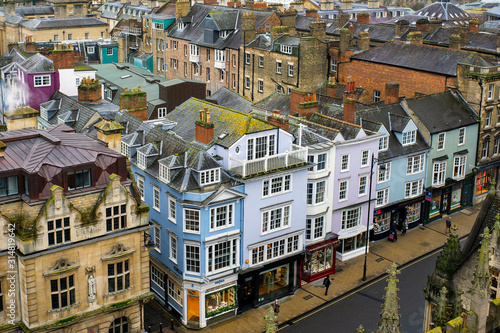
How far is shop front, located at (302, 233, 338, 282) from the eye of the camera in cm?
4272

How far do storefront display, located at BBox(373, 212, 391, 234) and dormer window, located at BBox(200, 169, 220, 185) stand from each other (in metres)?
18.2

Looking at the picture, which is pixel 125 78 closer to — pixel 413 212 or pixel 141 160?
pixel 141 160

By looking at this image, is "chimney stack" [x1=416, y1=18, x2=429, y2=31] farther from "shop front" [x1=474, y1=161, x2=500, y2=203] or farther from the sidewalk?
the sidewalk

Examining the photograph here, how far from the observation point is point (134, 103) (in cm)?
4669

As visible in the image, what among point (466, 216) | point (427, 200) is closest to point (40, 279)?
point (427, 200)

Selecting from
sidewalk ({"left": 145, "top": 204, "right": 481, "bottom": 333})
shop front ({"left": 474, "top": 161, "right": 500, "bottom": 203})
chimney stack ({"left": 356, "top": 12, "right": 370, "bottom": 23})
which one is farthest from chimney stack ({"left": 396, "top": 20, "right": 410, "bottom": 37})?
sidewalk ({"left": 145, "top": 204, "right": 481, "bottom": 333})

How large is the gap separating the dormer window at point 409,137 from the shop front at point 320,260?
11.5 m

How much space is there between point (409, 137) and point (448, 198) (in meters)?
8.75

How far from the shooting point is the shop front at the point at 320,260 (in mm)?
42719

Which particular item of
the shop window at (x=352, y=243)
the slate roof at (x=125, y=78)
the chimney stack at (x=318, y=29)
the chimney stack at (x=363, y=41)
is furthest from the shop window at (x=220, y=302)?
the chimney stack at (x=363, y=41)

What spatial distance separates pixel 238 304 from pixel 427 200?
21.9 metres

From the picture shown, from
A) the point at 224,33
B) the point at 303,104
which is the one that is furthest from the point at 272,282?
the point at 224,33

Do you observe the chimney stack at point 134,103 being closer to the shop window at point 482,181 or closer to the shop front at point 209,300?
the shop front at point 209,300

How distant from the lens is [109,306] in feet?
102
